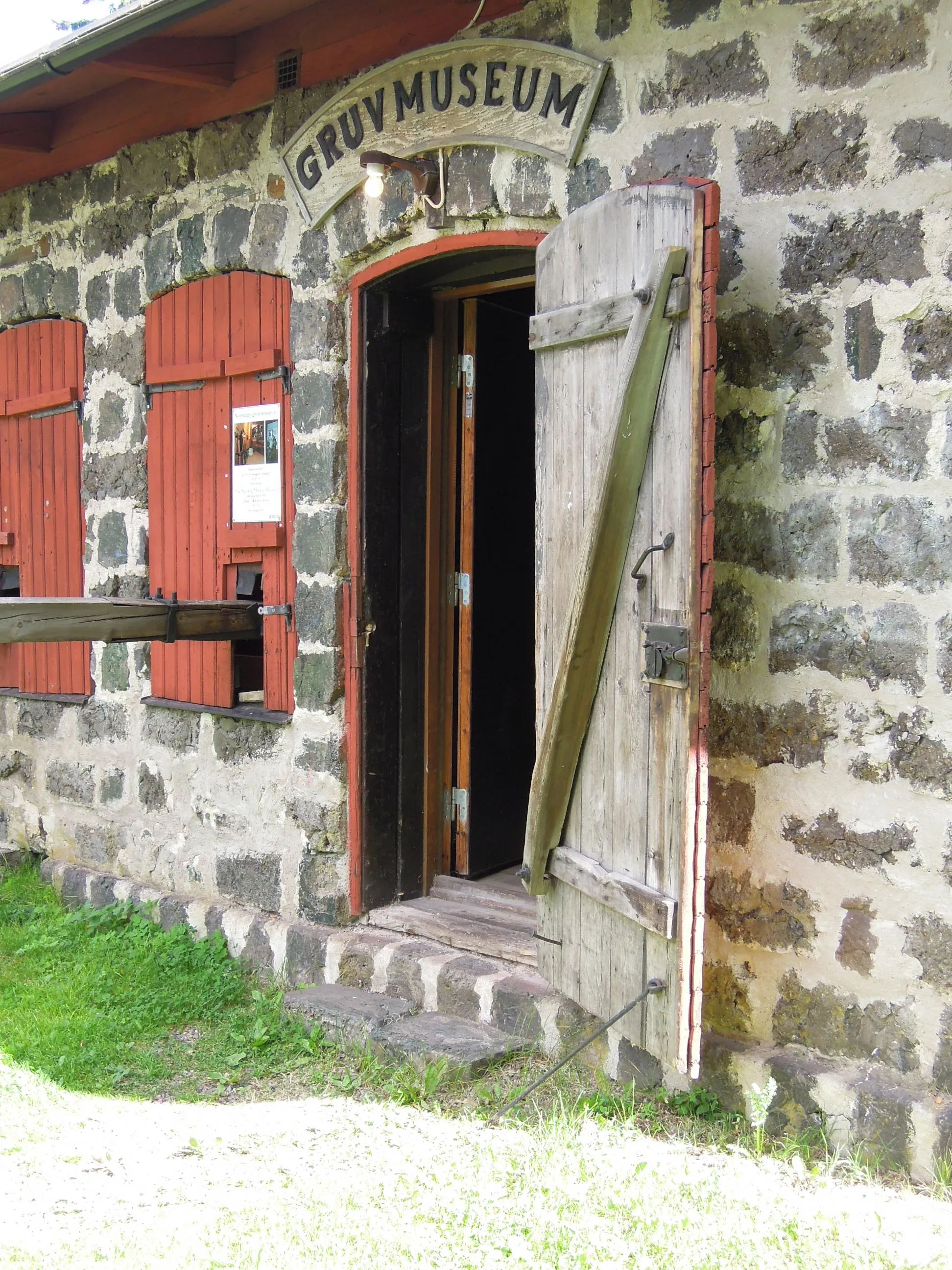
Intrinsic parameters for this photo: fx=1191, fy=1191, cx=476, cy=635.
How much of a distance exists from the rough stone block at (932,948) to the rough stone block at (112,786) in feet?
Answer: 12.0

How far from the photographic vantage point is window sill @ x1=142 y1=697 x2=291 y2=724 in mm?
4824

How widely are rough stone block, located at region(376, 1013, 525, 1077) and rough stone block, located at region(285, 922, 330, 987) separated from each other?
1.86 ft

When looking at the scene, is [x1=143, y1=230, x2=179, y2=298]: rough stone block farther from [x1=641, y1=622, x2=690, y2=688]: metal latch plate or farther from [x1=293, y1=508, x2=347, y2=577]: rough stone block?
[x1=641, y1=622, x2=690, y2=688]: metal latch plate

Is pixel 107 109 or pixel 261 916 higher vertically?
pixel 107 109

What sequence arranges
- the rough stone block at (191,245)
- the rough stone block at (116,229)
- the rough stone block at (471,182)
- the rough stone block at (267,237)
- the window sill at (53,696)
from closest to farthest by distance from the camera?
the rough stone block at (471,182)
the rough stone block at (267,237)
the rough stone block at (191,245)
the rough stone block at (116,229)
the window sill at (53,696)

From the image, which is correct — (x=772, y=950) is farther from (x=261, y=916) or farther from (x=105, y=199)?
(x=105, y=199)

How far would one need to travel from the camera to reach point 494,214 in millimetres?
4039

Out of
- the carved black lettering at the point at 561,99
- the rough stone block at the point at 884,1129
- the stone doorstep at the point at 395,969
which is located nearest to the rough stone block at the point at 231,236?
the carved black lettering at the point at 561,99

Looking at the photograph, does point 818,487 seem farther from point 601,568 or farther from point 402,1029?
point 402,1029

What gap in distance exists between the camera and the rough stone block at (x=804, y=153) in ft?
10.6

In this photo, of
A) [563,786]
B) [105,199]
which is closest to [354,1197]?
[563,786]

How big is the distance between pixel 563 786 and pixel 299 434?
193cm

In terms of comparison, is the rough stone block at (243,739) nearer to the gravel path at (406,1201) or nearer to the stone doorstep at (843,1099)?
the gravel path at (406,1201)

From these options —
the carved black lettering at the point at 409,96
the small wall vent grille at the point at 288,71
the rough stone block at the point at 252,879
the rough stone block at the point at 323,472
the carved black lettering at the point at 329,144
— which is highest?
the small wall vent grille at the point at 288,71
